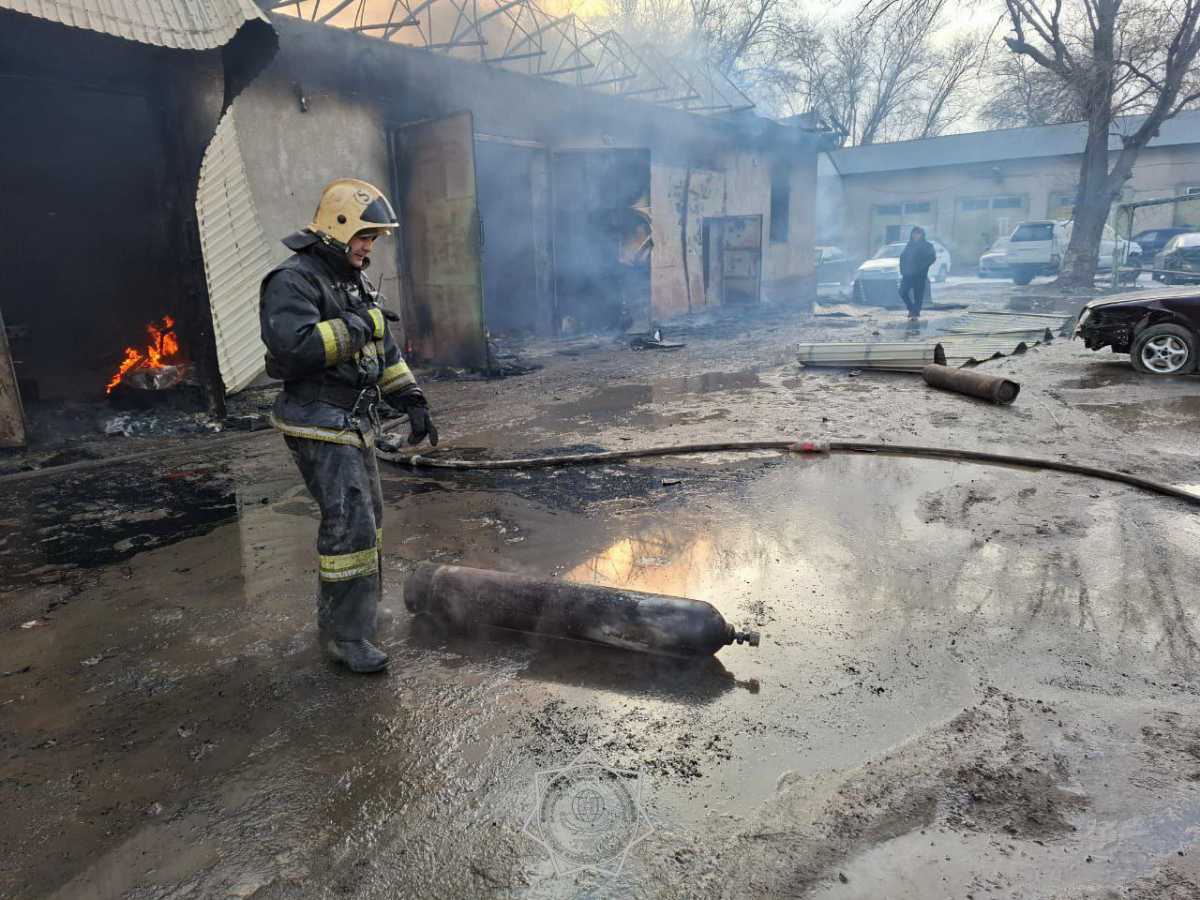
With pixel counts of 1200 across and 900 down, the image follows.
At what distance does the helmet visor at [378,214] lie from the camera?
302cm

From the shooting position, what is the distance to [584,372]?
415 inches

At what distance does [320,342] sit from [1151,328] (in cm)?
955

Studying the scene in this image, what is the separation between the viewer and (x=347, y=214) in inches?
118

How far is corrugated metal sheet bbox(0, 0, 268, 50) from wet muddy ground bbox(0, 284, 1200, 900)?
3483 mm

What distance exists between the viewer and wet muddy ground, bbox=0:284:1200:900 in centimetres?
208

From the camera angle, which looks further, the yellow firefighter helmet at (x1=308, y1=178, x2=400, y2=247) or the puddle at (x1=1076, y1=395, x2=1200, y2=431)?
the puddle at (x1=1076, y1=395, x2=1200, y2=431)

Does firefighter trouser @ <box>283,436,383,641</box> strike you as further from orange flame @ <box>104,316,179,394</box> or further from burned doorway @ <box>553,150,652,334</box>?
burned doorway @ <box>553,150,652,334</box>

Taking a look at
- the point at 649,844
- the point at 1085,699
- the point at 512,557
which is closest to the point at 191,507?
the point at 512,557

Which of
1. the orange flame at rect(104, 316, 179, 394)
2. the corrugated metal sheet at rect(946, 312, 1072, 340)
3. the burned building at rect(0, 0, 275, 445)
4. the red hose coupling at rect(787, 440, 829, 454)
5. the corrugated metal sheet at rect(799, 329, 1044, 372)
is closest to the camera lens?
the red hose coupling at rect(787, 440, 829, 454)

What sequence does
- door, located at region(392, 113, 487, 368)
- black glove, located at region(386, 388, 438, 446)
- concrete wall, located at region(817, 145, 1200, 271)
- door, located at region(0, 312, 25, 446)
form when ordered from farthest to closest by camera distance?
concrete wall, located at region(817, 145, 1200, 271) < door, located at region(392, 113, 487, 368) < door, located at region(0, 312, 25, 446) < black glove, located at region(386, 388, 438, 446)

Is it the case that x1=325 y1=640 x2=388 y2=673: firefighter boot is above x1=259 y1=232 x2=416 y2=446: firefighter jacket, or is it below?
below

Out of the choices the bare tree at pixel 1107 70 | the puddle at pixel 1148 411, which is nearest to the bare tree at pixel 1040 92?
the bare tree at pixel 1107 70

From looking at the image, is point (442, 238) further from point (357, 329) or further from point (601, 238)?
point (357, 329)

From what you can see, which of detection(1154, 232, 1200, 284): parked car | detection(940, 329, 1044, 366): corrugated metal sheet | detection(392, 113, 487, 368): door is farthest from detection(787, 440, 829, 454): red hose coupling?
detection(1154, 232, 1200, 284): parked car
